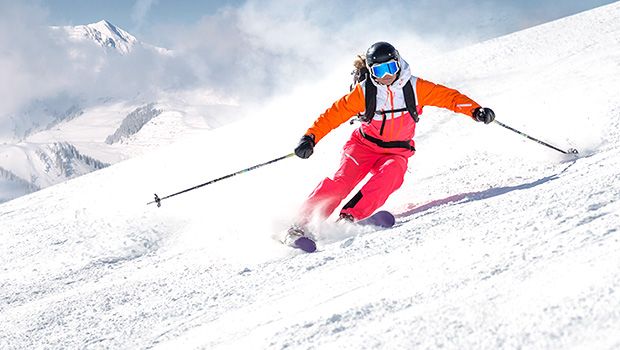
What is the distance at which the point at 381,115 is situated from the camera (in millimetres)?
5508

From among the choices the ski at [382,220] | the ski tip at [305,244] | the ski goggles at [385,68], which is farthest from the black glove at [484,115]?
the ski tip at [305,244]

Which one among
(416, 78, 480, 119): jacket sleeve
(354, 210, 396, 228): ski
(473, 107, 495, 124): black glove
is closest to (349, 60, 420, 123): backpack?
(416, 78, 480, 119): jacket sleeve

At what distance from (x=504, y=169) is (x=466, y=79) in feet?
22.6

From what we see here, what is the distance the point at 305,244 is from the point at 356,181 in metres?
1.41

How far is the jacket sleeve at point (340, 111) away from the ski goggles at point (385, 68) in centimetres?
37

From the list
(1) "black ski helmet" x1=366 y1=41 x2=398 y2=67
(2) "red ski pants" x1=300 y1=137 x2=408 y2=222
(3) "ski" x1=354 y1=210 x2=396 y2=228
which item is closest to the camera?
(3) "ski" x1=354 y1=210 x2=396 y2=228

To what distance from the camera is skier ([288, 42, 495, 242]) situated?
515 centimetres

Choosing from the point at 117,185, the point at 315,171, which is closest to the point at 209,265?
the point at 315,171

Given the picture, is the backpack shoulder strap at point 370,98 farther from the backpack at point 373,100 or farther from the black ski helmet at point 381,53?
the black ski helmet at point 381,53

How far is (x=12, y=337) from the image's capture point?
138 inches

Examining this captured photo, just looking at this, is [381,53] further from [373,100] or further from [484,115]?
[484,115]

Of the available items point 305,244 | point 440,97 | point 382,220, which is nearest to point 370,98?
point 440,97

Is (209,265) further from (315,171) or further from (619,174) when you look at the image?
(315,171)

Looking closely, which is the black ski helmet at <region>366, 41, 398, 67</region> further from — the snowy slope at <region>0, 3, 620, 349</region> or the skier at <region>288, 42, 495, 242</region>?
the snowy slope at <region>0, 3, 620, 349</region>
